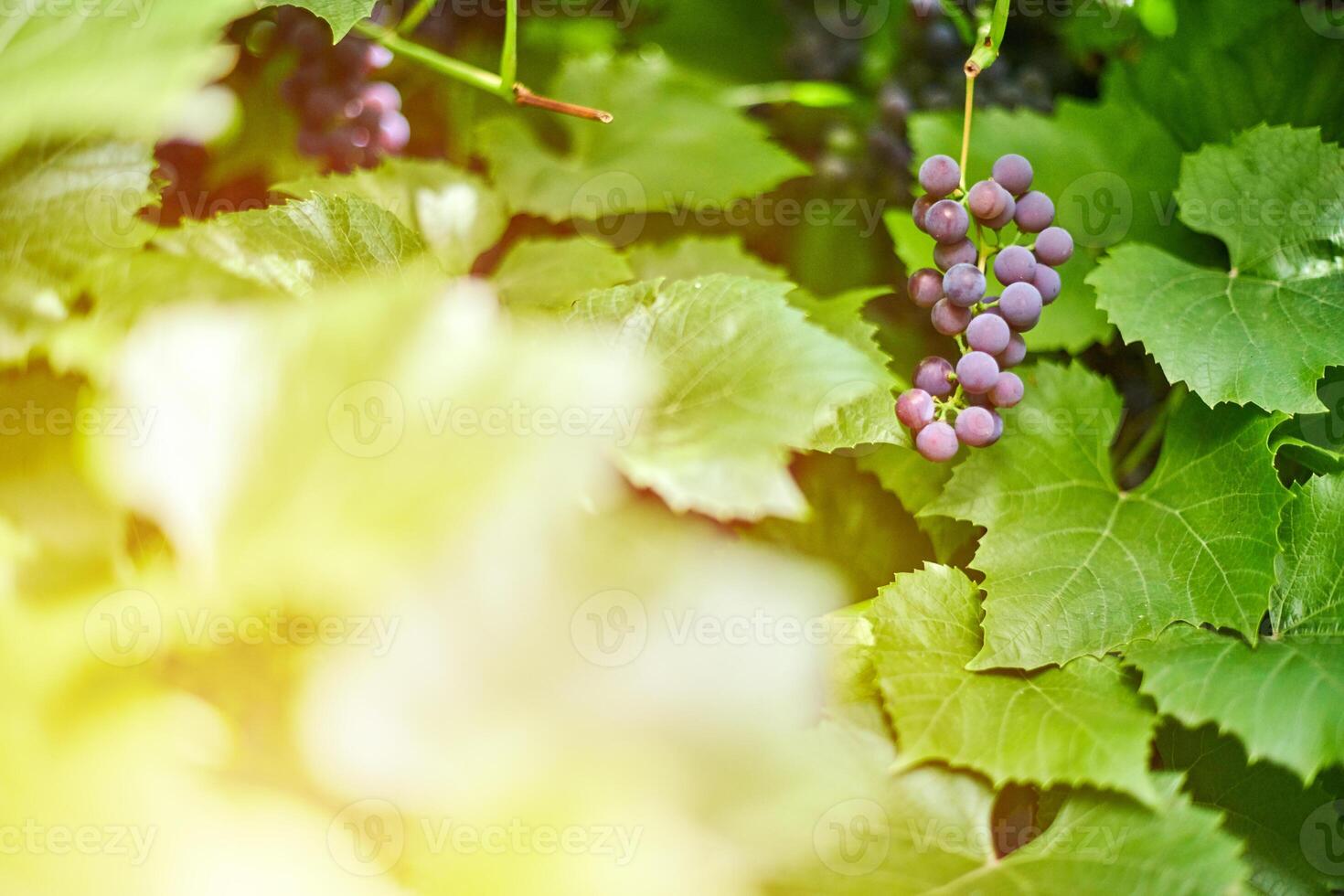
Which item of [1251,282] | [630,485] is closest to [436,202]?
[630,485]

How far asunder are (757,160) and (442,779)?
1.98 ft

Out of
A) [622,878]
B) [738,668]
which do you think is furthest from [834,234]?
[622,878]

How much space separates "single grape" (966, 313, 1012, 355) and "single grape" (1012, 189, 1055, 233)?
86mm

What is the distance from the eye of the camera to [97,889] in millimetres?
465

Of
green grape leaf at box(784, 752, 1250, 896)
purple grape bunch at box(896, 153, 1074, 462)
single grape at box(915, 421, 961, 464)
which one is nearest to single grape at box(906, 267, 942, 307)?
purple grape bunch at box(896, 153, 1074, 462)

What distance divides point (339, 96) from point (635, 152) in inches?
10.0

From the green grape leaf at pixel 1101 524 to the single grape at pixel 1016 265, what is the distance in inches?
3.8

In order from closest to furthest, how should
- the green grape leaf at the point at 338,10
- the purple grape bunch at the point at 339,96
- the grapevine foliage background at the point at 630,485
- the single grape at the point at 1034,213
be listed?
the grapevine foliage background at the point at 630,485, the green grape leaf at the point at 338,10, the single grape at the point at 1034,213, the purple grape bunch at the point at 339,96

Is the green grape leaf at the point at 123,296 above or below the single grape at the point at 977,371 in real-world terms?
below

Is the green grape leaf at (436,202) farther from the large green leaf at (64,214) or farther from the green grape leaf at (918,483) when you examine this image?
the green grape leaf at (918,483)

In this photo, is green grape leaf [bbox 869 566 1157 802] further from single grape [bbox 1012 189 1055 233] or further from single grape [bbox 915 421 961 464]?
single grape [bbox 1012 189 1055 233]

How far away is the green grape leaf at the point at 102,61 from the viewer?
530 mm

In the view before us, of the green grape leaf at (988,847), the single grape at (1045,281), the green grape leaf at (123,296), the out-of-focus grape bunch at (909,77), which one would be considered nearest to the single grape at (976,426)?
the single grape at (1045,281)

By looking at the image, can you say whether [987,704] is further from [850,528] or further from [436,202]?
[436,202]
